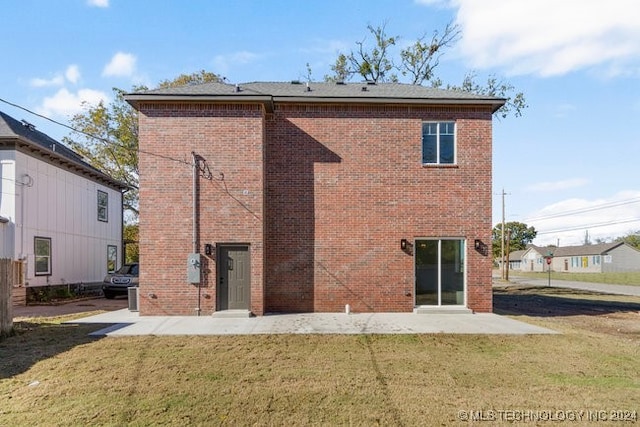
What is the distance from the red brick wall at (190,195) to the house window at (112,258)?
43.5 feet

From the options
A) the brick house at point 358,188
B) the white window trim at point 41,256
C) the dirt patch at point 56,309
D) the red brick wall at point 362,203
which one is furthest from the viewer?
the white window trim at point 41,256

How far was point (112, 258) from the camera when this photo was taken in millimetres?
23781

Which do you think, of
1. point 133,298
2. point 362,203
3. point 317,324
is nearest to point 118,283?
point 133,298

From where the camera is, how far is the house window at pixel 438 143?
1311 centimetres

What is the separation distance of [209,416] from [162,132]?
9.24 meters

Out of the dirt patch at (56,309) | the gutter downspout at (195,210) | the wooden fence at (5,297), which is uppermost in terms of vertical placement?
the gutter downspout at (195,210)

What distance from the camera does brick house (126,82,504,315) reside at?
39.8ft

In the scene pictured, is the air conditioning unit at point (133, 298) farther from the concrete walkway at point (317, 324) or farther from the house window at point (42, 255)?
the house window at point (42, 255)

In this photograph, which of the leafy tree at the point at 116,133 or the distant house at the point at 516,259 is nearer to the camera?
the leafy tree at the point at 116,133

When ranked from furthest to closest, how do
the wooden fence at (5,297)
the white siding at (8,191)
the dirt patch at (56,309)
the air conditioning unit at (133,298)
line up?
the white siding at (8,191) → the dirt patch at (56,309) → the air conditioning unit at (133,298) → the wooden fence at (5,297)

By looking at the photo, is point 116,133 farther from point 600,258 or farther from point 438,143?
point 600,258

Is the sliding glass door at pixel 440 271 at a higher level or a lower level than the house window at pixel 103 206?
lower

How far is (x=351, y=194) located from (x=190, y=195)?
15.8ft

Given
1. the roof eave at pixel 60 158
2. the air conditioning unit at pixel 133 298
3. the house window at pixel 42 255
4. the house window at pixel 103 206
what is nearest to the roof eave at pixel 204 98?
the air conditioning unit at pixel 133 298
